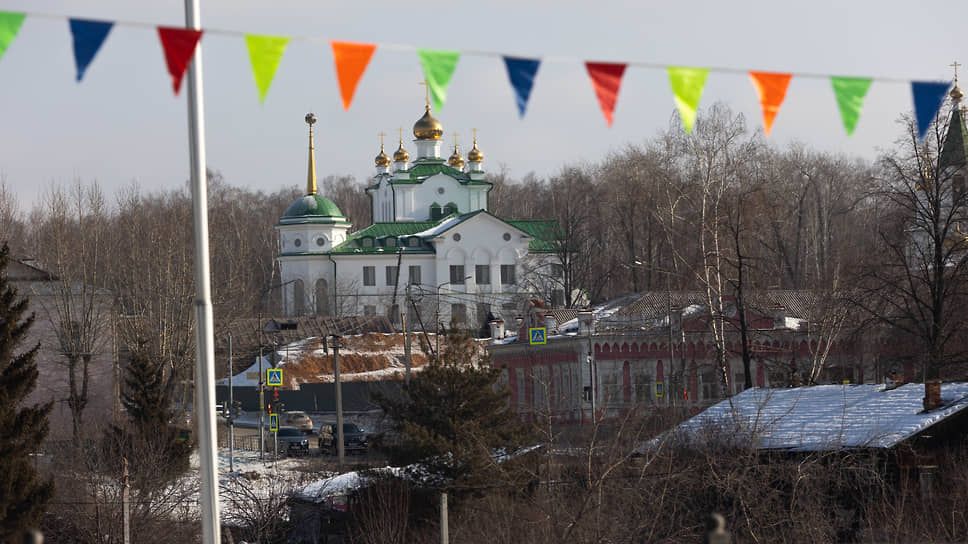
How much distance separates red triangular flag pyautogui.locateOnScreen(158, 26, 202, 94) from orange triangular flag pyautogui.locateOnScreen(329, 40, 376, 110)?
936 millimetres

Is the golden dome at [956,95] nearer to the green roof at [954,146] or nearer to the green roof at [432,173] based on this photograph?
the green roof at [954,146]

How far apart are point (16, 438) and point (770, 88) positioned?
17.5 m

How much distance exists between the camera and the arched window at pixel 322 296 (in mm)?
87125

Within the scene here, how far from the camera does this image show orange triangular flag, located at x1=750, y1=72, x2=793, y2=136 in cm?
1013

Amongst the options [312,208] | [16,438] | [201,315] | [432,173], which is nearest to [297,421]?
[16,438]

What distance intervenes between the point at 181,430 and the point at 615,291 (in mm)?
47851

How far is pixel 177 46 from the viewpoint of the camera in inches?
343

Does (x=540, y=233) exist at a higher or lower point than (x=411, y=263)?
higher

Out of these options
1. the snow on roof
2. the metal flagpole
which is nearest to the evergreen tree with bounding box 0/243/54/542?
the snow on roof

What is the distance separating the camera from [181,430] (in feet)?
139

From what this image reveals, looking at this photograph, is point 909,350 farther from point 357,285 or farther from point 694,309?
point 357,285

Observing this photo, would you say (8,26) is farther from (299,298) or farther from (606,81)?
(299,298)

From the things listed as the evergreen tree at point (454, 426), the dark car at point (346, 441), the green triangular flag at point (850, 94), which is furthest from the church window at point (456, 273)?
the green triangular flag at point (850, 94)

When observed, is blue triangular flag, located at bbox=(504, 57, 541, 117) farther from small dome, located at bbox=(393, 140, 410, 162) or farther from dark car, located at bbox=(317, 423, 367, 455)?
small dome, located at bbox=(393, 140, 410, 162)
